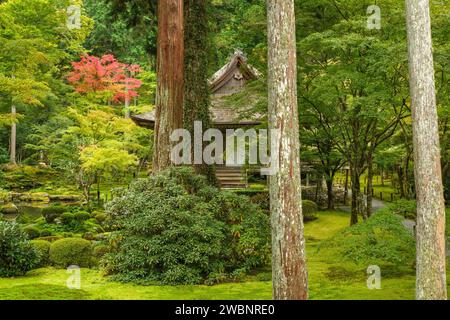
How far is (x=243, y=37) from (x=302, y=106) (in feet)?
9.20

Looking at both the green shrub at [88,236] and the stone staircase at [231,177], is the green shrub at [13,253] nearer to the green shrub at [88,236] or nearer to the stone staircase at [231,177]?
the green shrub at [88,236]

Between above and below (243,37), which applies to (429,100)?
below

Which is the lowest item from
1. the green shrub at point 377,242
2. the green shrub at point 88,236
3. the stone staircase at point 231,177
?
the green shrub at point 88,236

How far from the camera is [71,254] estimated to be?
34.2 ft

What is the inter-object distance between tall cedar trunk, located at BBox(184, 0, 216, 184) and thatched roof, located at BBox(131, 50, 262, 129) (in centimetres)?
726

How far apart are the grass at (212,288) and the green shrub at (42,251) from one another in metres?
0.34

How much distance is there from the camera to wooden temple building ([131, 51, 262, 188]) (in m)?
21.6

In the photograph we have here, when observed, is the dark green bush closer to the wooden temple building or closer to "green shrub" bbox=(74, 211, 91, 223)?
"green shrub" bbox=(74, 211, 91, 223)

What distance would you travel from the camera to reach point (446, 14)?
31.5 feet

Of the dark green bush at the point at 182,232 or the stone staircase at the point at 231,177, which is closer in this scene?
the dark green bush at the point at 182,232

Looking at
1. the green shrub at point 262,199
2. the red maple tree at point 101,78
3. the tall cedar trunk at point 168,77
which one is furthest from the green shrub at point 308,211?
the red maple tree at point 101,78

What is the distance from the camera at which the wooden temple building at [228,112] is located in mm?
21562
